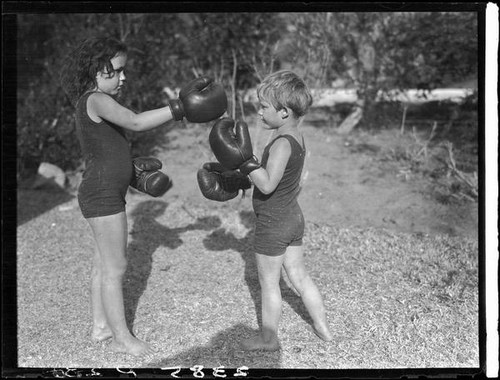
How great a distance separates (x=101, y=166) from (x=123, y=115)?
1.06 ft

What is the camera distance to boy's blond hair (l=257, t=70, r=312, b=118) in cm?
316

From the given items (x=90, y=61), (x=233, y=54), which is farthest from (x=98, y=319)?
(x=233, y=54)

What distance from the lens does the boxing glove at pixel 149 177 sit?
11.4 ft

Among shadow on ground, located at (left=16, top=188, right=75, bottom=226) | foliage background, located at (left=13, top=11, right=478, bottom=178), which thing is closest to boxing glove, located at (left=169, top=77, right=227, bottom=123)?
shadow on ground, located at (left=16, top=188, right=75, bottom=226)

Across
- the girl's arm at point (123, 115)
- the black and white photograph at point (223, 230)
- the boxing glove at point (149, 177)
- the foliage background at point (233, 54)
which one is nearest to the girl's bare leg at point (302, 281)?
the black and white photograph at point (223, 230)

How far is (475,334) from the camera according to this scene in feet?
12.1

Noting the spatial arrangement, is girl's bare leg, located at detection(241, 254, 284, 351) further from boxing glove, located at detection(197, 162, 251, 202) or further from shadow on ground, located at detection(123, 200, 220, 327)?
shadow on ground, located at detection(123, 200, 220, 327)

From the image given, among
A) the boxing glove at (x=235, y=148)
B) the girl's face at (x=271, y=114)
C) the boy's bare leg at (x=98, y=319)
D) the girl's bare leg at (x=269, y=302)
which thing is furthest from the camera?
the boy's bare leg at (x=98, y=319)

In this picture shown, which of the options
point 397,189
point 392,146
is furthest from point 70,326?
point 392,146

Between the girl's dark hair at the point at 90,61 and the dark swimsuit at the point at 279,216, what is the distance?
928 mm

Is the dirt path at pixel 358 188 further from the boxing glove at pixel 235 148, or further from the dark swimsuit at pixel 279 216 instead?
the boxing glove at pixel 235 148

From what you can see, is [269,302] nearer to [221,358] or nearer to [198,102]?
[221,358]

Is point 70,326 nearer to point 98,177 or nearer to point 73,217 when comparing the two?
point 98,177

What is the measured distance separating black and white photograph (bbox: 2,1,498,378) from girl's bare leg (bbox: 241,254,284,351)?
11 mm
